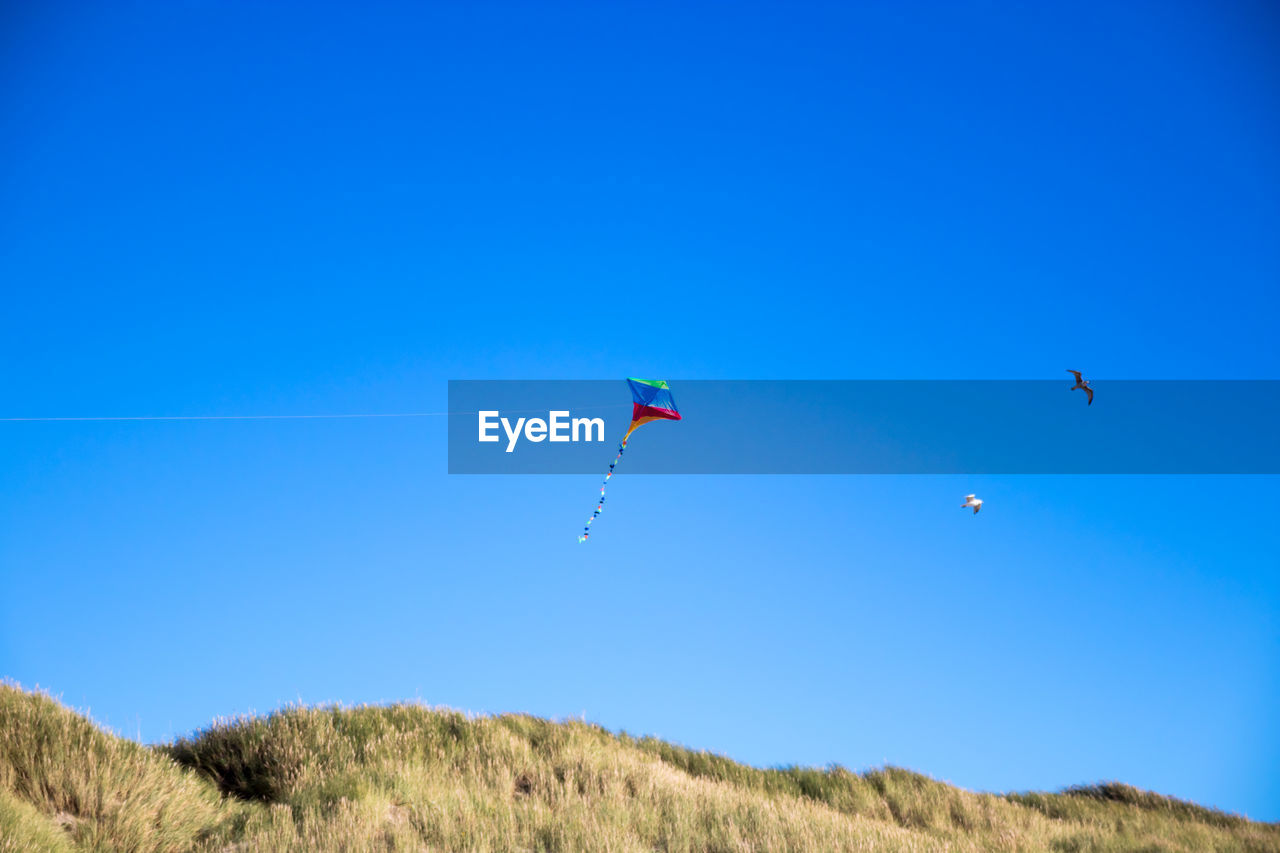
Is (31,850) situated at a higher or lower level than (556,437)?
lower

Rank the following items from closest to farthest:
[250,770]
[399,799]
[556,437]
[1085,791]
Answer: [399,799] → [250,770] → [556,437] → [1085,791]

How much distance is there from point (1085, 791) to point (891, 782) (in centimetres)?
595

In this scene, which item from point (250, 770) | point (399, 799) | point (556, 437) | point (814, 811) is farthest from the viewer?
point (556, 437)

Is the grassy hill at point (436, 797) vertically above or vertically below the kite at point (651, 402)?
below

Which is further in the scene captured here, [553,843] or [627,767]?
[627,767]

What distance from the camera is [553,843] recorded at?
7402mm

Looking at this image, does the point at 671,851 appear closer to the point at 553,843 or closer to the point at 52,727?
the point at 553,843

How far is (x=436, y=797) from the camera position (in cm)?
824

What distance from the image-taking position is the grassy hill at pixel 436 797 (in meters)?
6.96

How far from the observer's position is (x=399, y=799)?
815cm

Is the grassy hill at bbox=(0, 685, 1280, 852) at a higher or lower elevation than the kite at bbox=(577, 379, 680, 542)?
lower

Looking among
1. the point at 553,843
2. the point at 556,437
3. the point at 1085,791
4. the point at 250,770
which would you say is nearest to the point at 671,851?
the point at 553,843

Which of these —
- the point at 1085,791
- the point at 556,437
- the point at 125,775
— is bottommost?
the point at 1085,791

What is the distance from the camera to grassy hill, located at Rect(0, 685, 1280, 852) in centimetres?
696
